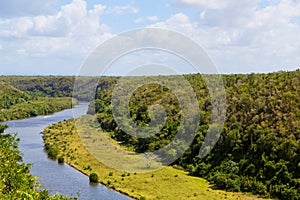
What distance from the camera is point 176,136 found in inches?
2186

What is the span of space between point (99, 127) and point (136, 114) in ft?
41.1

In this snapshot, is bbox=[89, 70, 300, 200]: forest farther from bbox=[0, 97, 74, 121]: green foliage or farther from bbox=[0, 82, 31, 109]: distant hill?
bbox=[0, 82, 31, 109]: distant hill

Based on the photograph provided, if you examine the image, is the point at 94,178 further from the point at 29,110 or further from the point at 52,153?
the point at 29,110

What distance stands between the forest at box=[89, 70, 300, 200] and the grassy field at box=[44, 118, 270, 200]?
245cm

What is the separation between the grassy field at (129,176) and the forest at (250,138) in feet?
8.04

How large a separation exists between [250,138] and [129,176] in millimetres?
16063

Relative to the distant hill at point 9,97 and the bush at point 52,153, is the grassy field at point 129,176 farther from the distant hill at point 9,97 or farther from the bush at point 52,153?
the distant hill at point 9,97

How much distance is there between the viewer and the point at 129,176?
46.6m

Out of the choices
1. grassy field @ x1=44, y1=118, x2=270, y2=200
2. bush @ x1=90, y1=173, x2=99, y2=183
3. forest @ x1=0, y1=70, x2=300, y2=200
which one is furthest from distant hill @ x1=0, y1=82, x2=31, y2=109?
bush @ x1=90, y1=173, x2=99, y2=183

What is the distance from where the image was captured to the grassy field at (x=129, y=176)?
40.1 metres

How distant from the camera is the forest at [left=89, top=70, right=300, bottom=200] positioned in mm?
41625

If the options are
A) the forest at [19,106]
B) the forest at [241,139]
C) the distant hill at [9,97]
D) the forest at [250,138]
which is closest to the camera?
the forest at [241,139]

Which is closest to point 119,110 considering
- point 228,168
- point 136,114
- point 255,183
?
point 136,114

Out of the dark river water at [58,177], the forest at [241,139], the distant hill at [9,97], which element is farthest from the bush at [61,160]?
the distant hill at [9,97]
